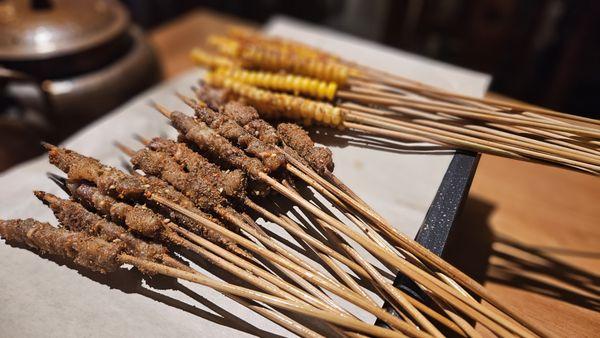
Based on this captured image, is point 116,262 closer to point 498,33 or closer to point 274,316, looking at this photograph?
point 274,316

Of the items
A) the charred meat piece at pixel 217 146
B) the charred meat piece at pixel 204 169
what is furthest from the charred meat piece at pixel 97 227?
the charred meat piece at pixel 217 146

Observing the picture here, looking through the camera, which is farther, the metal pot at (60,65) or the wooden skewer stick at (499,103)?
the metal pot at (60,65)

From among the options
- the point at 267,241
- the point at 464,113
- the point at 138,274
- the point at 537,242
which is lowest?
the point at 138,274

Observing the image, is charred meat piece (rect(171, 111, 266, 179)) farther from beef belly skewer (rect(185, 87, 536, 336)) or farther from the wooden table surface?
the wooden table surface

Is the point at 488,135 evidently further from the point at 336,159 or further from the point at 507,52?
the point at 507,52

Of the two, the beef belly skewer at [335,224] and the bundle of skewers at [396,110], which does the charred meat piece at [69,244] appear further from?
the bundle of skewers at [396,110]

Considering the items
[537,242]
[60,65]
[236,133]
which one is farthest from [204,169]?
[537,242]
